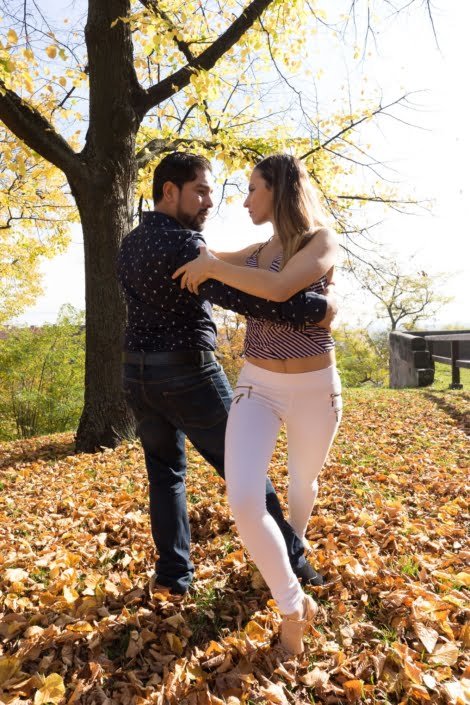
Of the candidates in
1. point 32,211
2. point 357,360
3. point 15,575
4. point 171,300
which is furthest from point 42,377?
point 357,360

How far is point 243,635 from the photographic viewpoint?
8.15 feet

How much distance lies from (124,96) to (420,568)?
19.9ft

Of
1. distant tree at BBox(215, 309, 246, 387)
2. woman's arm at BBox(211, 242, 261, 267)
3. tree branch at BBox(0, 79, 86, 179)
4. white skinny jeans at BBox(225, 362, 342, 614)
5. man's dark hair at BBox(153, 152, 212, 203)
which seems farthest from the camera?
distant tree at BBox(215, 309, 246, 387)

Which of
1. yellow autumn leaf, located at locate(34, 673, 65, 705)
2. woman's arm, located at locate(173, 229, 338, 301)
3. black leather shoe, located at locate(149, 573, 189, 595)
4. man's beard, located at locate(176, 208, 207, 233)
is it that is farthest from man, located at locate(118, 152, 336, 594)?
yellow autumn leaf, located at locate(34, 673, 65, 705)

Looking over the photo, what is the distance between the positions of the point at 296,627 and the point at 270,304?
1347 millimetres

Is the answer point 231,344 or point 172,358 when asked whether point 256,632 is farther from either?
point 231,344

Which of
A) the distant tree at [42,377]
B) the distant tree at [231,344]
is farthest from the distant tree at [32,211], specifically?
the distant tree at [231,344]

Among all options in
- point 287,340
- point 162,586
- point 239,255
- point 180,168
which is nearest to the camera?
point 287,340

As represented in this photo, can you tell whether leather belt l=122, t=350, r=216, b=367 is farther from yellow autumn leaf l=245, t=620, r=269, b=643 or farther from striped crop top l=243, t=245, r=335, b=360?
yellow autumn leaf l=245, t=620, r=269, b=643

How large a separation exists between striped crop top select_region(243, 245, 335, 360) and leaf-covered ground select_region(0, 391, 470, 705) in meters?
1.29

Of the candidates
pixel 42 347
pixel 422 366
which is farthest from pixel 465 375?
pixel 42 347

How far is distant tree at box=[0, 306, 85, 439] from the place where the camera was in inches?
531

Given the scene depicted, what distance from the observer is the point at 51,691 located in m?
2.21

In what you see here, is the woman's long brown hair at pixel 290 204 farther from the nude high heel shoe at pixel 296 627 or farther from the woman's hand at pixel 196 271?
the nude high heel shoe at pixel 296 627
